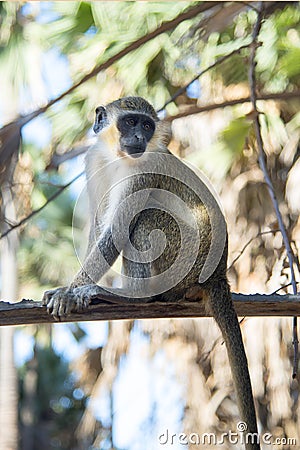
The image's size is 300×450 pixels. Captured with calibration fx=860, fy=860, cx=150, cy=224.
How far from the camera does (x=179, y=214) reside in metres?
4.36

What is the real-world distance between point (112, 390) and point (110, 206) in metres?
6.04

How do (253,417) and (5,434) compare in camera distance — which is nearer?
(253,417)

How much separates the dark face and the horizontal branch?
852mm

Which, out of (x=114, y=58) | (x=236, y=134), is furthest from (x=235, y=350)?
(x=236, y=134)

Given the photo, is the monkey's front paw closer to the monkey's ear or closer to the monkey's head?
the monkey's head

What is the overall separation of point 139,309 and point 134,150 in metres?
0.96

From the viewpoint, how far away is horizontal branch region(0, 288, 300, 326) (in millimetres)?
3648

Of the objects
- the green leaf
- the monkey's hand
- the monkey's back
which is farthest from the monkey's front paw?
the green leaf

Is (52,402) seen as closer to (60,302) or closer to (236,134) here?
(236,134)

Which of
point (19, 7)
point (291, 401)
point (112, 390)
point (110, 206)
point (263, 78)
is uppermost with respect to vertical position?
point (19, 7)

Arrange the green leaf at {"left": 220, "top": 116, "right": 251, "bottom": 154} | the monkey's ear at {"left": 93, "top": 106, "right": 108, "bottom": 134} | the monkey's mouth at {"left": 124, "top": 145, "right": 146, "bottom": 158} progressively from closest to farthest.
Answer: the monkey's mouth at {"left": 124, "top": 145, "right": 146, "bottom": 158}, the monkey's ear at {"left": 93, "top": 106, "right": 108, "bottom": 134}, the green leaf at {"left": 220, "top": 116, "right": 251, "bottom": 154}

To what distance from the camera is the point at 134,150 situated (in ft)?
14.6

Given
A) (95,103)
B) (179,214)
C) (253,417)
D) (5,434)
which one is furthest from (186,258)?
(5,434)

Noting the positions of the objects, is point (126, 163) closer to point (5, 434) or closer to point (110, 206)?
point (110, 206)
